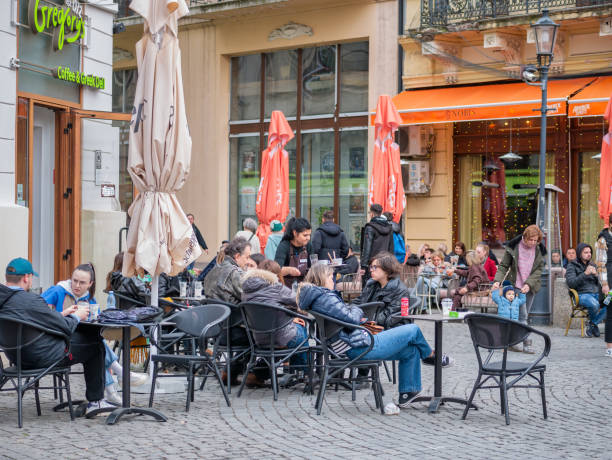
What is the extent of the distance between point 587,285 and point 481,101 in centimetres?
646

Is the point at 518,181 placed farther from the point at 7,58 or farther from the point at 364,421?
the point at 364,421

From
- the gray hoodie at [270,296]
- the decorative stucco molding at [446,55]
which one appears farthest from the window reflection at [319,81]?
the gray hoodie at [270,296]

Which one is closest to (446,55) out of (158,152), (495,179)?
(495,179)

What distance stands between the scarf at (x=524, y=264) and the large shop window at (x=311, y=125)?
30.7ft

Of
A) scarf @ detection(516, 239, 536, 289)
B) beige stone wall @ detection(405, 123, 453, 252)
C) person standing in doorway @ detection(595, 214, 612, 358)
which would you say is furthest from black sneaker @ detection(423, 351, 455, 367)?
beige stone wall @ detection(405, 123, 453, 252)

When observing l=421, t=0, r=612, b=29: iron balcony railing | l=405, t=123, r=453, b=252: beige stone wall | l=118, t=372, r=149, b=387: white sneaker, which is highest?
l=421, t=0, r=612, b=29: iron balcony railing

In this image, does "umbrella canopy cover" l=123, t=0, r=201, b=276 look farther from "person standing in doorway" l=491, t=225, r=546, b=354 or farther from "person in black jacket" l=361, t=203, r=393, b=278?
"person in black jacket" l=361, t=203, r=393, b=278

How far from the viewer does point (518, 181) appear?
20.0 m

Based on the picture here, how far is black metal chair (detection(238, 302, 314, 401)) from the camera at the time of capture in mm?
8211

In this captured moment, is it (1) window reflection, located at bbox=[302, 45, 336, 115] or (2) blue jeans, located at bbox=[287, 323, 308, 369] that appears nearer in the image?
(2) blue jeans, located at bbox=[287, 323, 308, 369]

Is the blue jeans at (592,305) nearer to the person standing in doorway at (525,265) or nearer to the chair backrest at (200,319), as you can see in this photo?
the person standing in doorway at (525,265)

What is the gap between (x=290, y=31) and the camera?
22.4 m

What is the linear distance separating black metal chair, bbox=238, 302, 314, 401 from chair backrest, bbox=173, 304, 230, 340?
32 cm

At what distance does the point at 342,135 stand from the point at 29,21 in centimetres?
1050
